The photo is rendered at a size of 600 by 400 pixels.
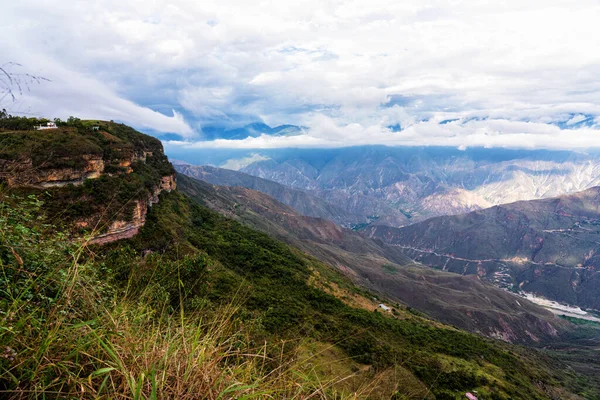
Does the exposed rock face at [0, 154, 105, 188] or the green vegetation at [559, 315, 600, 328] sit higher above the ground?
the exposed rock face at [0, 154, 105, 188]

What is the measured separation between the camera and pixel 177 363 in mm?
3143

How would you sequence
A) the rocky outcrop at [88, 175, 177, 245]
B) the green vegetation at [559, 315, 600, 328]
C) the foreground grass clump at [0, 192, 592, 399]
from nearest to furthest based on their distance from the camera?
the foreground grass clump at [0, 192, 592, 399] < the rocky outcrop at [88, 175, 177, 245] < the green vegetation at [559, 315, 600, 328]

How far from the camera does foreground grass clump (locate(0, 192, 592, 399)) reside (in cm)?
288

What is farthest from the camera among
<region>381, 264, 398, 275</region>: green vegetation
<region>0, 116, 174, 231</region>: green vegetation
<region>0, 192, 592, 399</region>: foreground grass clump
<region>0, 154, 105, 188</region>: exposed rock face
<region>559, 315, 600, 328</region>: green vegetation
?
<region>559, 315, 600, 328</region>: green vegetation

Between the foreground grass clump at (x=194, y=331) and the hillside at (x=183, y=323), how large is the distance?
0.10 feet

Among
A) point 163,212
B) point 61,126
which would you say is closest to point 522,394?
point 163,212

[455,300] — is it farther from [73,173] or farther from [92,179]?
[73,173]

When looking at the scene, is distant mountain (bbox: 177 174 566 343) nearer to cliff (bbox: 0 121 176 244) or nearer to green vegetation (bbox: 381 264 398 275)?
green vegetation (bbox: 381 264 398 275)

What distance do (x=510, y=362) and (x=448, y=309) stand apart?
3467 inches

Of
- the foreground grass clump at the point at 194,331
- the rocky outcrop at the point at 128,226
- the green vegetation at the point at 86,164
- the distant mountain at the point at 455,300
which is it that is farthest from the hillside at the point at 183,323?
the distant mountain at the point at 455,300

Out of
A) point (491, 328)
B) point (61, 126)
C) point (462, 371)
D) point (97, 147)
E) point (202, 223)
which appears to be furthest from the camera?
point (491, 328)

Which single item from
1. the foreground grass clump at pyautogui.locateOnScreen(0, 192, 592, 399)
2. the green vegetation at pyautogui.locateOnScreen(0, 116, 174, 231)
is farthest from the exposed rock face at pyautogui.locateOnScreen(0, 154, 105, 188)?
the foreground grass clump at pyautogui.locateOnScreen(0, 192, 592, 399)

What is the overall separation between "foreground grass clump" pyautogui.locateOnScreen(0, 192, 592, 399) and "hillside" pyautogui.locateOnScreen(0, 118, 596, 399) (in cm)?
3

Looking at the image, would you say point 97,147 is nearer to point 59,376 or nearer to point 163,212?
point 163,212
